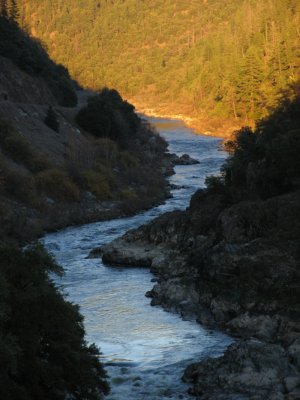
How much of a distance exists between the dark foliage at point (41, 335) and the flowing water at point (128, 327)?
9.87 ft

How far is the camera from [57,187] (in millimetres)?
55688

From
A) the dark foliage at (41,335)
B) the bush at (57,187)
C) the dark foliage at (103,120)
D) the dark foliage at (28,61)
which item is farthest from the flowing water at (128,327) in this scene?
the dark foliage at (28,61)

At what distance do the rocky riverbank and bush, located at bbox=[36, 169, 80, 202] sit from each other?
45.9 feet

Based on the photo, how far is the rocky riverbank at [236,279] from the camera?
70.8 ft

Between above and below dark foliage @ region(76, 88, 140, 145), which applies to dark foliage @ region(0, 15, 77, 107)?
above

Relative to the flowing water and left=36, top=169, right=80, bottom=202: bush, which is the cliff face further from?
the flowing water

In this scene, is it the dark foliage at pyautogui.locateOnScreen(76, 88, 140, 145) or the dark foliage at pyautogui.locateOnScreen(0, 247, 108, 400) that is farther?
the dark foliage at pyautogui.locateOnScreen(76, 88, 140, 145)

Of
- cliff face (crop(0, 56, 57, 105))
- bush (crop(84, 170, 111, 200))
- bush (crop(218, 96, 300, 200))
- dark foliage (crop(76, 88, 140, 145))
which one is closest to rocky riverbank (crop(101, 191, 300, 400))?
bush (crop(218, 96, 300, 200))

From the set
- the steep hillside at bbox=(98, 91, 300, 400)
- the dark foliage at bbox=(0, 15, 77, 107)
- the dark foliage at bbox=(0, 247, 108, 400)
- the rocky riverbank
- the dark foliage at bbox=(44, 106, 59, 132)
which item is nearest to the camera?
the dark foliage at bbox=(0, 247, 108, 400)

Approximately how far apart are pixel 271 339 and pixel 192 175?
49.1 m

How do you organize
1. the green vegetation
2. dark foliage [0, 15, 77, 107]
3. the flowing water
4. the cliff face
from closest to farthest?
1. the flowing water
2. the green vegetation
3. the cliff face
4. dark foliage [0, 15, 77, 107]

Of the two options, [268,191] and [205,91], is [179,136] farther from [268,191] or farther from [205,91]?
[268,191]

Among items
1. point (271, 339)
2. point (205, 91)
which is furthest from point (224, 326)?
point (205, 91)

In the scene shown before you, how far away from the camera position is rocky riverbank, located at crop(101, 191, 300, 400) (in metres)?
21.6
